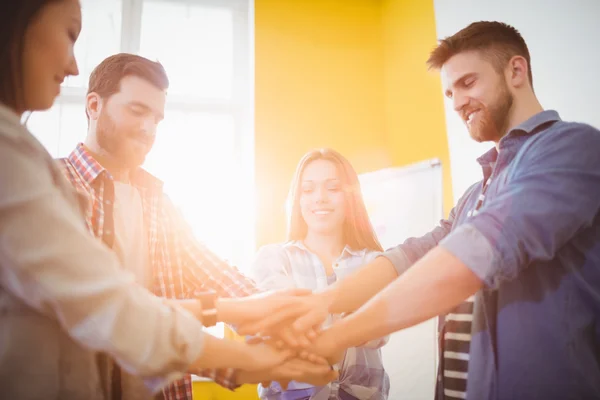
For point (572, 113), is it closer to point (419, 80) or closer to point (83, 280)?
point (419, 80)

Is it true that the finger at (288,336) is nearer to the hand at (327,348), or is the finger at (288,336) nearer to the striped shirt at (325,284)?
the hand at (327,348)

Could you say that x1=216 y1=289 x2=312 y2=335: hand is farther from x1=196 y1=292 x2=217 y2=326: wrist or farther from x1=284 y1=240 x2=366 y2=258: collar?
x1=284 y1=240 x2=366 y2=258: collar

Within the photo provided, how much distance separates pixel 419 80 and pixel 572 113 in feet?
4.42

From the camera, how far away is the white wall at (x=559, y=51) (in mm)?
1580

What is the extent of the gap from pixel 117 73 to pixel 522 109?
57.6 inches

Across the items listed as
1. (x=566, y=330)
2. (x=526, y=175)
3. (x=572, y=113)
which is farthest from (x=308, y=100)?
(x=566, y=330)

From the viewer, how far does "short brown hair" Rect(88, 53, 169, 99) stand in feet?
5.10

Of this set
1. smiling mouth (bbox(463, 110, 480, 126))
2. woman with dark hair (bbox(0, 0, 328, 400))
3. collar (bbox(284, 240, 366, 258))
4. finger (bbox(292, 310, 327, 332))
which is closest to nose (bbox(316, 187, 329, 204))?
collar (bbox(284, 240, 366, 258))

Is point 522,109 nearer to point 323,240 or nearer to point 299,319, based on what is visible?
point 299,319

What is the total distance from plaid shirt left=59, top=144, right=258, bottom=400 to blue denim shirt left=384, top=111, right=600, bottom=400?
81 centimetres

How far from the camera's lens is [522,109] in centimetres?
119

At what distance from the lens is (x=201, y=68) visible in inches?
133

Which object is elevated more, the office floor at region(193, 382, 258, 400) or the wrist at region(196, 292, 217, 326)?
the wrist at region(196, 292, 217, 326)

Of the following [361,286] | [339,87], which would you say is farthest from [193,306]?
[339,87]
